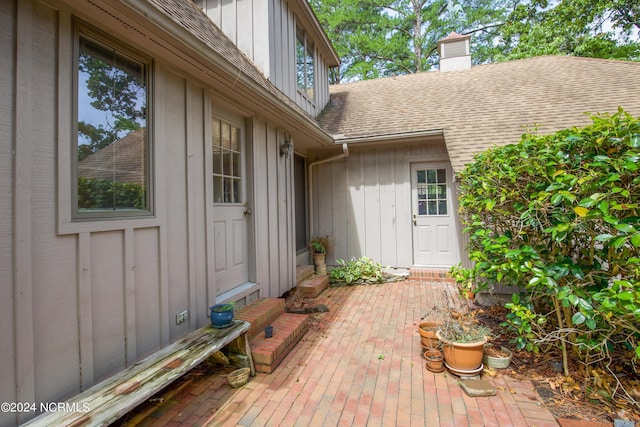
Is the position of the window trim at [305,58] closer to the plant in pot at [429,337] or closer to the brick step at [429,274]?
the brick step at [429,274]

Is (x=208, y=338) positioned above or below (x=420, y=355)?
above

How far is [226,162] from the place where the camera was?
3752 millimetres

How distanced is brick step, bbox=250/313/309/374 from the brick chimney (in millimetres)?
8326

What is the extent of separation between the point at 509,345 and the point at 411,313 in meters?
1.27

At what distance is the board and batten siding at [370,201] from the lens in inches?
246

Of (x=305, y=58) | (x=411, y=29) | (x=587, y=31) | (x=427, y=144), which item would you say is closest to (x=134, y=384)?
(x=427, y=144)

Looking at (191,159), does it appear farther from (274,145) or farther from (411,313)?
(411,313)

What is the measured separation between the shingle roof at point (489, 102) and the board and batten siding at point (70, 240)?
4.03 meters

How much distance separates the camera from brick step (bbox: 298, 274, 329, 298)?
16.4 ft

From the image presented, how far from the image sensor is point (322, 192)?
6.79 metres

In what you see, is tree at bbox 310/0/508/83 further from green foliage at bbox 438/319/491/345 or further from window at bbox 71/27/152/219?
green foliage at bbox 438/319/491/345

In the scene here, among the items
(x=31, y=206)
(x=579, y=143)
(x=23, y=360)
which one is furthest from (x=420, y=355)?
(x=31, y=206)

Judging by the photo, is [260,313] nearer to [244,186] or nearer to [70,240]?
[244,186]

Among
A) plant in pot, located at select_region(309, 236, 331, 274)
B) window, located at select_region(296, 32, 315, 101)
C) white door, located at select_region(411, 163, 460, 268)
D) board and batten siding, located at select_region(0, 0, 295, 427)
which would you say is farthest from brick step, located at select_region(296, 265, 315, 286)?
window, located at select_region(296, 32, 315, 101)
